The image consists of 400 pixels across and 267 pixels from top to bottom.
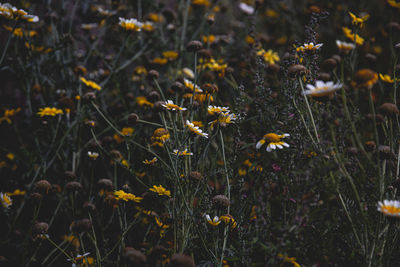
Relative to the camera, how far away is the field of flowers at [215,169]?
4.13 ft

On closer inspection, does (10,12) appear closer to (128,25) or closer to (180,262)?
(128,25)

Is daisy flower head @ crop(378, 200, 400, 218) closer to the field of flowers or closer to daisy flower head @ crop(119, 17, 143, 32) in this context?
the field of flowers

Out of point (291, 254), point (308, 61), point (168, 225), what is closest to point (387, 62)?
point (308, 61)

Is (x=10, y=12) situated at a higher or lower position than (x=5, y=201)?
higher

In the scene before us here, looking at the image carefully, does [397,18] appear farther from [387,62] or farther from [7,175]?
[7,175]

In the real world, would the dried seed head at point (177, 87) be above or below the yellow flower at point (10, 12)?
below

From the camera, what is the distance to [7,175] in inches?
92.0

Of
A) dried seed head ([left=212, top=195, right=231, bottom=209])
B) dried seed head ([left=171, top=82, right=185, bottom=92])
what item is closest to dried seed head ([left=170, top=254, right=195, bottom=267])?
dried seed head ([left=212, top=195, right=231, bottom=209])

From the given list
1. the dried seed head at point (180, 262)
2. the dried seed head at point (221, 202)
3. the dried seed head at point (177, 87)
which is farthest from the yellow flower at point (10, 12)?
the dried seed head at point (180, 262)

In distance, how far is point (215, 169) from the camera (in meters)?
1.54

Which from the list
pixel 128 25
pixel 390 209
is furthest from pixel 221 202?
pixel 128 25

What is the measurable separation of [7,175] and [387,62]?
3.50 meters

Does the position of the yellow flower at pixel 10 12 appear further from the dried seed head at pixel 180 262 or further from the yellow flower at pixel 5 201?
the dried seed head at pixel 180 262

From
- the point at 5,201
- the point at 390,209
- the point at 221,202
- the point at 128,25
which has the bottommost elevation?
the point at 5,201
